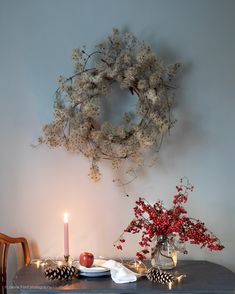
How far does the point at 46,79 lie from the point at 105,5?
494 mm

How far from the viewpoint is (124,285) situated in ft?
4.74

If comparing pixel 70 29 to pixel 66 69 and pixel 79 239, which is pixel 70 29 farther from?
pixel 79 239

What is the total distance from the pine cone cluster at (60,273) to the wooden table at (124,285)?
0.02m

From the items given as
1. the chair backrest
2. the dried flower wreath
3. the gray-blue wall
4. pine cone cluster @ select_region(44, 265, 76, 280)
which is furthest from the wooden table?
the dried flower wreath

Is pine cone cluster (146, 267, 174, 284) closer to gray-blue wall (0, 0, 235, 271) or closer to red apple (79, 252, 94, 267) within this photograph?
red apple (79, 252, 94, 267)

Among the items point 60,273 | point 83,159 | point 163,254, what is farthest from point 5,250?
point 163,254

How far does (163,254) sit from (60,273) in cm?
46

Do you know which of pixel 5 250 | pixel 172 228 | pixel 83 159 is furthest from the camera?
pixel 83 159

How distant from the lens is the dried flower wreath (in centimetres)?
177

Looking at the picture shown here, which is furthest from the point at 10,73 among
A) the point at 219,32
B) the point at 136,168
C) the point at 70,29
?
the point at 219,32

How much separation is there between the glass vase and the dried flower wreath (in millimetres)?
411

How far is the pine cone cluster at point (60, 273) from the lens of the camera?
147 centimetres

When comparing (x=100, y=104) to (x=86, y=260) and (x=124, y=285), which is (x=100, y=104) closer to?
(x=86, y=260)

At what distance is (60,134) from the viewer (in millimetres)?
1845
